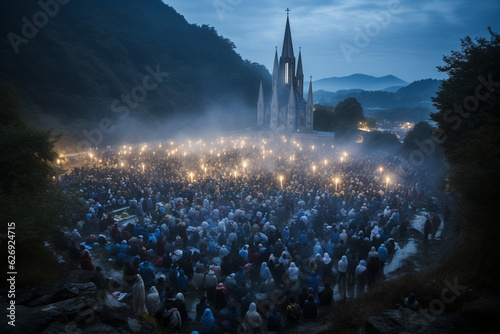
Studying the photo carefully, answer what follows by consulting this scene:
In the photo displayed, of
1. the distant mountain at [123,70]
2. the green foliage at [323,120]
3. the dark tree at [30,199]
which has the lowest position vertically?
the dark tree at [30,199]

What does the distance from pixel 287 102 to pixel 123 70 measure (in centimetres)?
3169

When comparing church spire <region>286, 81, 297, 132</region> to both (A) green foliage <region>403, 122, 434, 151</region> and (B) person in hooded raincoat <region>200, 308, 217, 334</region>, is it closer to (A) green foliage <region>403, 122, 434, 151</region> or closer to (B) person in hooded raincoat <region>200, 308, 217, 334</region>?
(A) green foliage <region>403, 122, 434, 151</region>

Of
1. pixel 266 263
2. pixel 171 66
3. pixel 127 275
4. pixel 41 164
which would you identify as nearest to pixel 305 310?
pixel 266 263

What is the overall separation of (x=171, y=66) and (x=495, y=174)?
75.3 metres

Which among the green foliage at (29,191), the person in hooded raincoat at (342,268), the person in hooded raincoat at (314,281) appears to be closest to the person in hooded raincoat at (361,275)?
the person in hooded raincoat at (342,268)

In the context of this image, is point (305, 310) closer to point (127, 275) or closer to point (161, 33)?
point (127, 275)

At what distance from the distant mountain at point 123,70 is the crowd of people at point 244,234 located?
839 inches

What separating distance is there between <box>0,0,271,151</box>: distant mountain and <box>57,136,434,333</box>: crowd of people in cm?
2132

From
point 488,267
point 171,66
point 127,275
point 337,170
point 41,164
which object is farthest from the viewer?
point 171,66

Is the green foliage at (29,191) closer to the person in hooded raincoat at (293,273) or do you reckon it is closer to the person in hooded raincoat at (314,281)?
the person in hooded raincoat at (293,273)

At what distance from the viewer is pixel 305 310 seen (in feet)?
28.5

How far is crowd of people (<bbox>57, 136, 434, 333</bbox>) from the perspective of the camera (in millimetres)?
9047

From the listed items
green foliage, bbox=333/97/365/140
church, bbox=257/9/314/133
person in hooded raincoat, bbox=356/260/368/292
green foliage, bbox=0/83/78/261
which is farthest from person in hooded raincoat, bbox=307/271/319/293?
green foliage, bbox=333/97/365/140

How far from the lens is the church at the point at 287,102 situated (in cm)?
5625
